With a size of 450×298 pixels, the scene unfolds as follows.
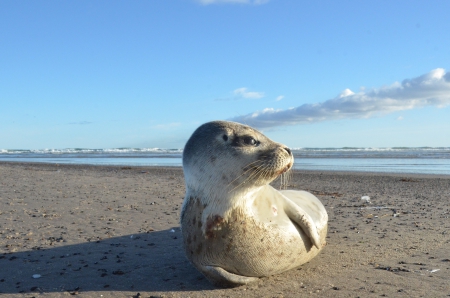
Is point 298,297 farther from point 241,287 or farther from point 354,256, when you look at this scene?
point 354,256

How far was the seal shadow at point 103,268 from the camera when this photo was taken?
5.05 metres

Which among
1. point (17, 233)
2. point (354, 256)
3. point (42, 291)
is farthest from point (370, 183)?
point (42, 291)

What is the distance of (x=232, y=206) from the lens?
15.5ft

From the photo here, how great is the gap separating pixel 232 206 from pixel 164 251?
2389 millimetres

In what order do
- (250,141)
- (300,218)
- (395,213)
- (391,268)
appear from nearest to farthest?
(250,141), (300,218), (391,268), (395,213)

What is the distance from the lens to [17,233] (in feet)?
25.3

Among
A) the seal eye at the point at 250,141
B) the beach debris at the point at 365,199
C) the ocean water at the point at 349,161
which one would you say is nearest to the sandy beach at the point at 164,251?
the beach debris at the point at 365,199

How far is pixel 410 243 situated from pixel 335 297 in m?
2.91

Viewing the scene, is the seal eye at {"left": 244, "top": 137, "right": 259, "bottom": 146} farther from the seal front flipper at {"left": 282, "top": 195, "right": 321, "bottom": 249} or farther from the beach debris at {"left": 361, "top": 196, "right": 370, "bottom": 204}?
the beach debris at {"left": 361, "top": 196, "right": 370, "bottom": 204}

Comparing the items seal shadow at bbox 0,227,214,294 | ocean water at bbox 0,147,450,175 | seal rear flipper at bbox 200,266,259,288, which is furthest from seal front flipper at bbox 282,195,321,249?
ocean water at bbox 0,147,450,175

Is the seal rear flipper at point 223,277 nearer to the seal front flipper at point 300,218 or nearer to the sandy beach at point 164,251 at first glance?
the sandy beach at point 164,251

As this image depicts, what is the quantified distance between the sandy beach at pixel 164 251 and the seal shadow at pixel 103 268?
12 mm

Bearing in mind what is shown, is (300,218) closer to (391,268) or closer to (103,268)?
(391,268)

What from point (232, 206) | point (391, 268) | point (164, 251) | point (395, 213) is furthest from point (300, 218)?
point (395, 213)
